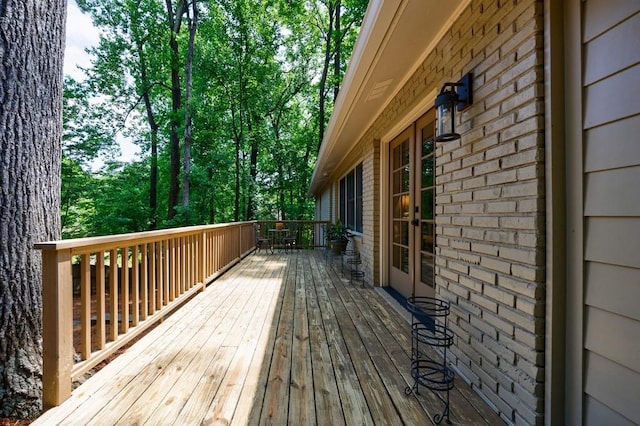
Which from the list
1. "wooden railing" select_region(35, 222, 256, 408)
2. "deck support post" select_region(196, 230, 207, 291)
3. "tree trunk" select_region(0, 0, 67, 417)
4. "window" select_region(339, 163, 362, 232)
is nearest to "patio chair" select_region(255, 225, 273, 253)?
"window" select_region(339, 163, 362, 232)

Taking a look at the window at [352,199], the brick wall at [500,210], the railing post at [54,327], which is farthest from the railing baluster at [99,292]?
the window at [352,199]

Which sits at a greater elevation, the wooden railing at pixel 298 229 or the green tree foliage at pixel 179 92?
the green tree foliage at pixel 179 92

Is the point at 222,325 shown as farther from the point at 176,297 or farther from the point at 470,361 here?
the point at 470,361

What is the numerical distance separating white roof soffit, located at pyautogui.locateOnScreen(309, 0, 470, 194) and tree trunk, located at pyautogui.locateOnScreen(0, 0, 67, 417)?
7.11 feet

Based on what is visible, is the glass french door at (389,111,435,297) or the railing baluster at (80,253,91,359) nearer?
the railing baluster at (80,253,91,359)

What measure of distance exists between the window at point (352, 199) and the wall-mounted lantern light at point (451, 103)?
13.3ft

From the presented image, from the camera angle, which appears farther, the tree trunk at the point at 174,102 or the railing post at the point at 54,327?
the tree trunk at the point at 174,102

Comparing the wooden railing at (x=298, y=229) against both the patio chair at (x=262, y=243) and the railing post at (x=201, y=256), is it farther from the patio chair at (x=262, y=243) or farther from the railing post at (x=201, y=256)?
the railing post at (x=201, y=256)

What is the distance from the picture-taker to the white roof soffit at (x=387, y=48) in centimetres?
210

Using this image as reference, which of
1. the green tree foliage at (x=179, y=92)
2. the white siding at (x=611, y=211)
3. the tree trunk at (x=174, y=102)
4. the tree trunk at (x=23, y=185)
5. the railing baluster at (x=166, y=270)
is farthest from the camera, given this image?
the green tree foliage at (x=179, y=92)

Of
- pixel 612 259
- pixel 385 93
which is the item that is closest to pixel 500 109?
pixel 612 259

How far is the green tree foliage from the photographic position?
38.3ft

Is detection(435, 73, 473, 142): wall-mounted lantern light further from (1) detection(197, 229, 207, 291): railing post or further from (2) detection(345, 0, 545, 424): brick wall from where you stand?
(1) detection(197, 229, 207, 291): railing post

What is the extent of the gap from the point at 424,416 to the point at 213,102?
1348 centimetres
